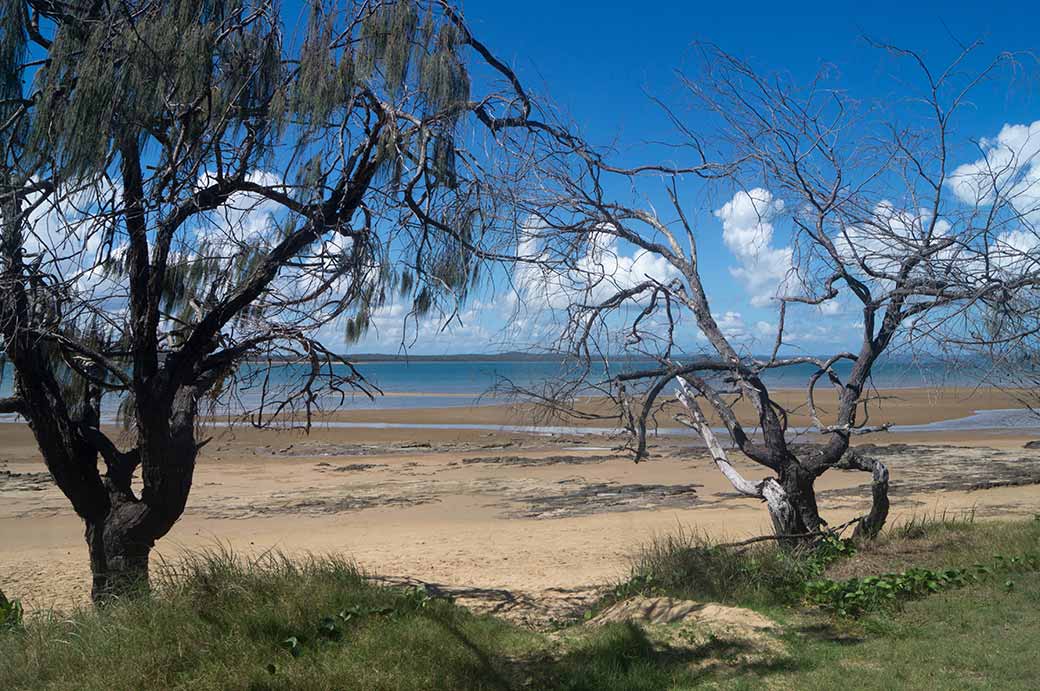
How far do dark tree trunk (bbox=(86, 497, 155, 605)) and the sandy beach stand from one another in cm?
21

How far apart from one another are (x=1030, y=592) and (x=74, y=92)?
25.8 ft

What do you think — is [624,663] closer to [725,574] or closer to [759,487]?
[725,574]

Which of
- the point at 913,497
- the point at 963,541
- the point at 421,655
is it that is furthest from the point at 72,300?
the point at 913,497

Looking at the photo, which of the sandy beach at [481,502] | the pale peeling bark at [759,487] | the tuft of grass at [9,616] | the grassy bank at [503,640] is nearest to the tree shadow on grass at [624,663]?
the grassy bank at [503,640]

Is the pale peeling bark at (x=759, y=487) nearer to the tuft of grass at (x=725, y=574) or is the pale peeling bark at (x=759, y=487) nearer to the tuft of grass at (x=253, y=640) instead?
the tuft of grass at (x=725, y=574)

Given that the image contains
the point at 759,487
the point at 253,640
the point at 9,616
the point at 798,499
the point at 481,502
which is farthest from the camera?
the point at 481,502

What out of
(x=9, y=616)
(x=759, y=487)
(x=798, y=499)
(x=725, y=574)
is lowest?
(x=725, y=574)

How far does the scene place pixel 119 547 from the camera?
7258 millimetres

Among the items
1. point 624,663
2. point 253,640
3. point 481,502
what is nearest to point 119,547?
point 253,640

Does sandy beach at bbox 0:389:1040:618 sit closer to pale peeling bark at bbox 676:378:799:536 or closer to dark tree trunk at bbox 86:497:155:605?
dark tree trunk at bbox 86:497:155:605

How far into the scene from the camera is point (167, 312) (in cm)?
776

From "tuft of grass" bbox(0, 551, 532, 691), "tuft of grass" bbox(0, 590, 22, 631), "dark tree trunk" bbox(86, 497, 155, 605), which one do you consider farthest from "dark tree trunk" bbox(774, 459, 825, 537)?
"tuft of grass" bbox(0, 590, 22, 631)

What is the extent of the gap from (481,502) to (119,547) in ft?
35.5

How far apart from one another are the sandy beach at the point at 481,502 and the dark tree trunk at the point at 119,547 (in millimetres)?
214
